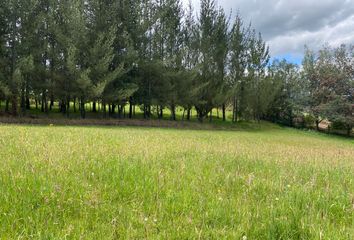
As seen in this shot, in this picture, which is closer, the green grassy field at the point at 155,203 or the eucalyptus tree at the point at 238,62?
the green grassy field at the point at 155,203

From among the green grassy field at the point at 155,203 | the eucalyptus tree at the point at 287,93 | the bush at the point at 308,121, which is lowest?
the bush at the point at 308,121

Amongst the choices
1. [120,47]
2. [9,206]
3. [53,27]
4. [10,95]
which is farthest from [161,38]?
[9,206]

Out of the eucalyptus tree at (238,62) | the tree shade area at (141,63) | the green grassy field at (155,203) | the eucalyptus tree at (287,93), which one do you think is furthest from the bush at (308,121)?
the green grassy field at (155,203)

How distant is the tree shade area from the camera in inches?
1216

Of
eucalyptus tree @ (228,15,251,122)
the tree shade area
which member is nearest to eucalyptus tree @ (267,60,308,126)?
the tree shade area

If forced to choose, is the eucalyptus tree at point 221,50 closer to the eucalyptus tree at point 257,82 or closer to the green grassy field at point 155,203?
the eucalyptus tree at point 257,82

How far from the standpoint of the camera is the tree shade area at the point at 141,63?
101ft

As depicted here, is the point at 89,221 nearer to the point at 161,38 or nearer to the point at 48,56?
the point at 48,56

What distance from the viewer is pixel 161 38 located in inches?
1548

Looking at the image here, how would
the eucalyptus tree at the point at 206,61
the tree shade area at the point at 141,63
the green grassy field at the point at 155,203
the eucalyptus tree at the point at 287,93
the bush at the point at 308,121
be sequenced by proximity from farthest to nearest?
the bush at the point at 308,121
the eucalyptus tree at the point at 287,93
the eucalyptus tree at the point at 206,61
the tree shade area at the point at 141,63
the green grassy field at the point at 155,203

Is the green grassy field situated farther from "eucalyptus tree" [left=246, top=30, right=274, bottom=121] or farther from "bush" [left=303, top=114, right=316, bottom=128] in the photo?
"bush" [left=303, top=114, right=316, bottom=128]

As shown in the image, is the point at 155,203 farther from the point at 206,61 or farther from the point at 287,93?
the point at 287,93

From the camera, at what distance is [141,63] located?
37188 mm

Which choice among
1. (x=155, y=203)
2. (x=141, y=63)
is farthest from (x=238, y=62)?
(x=155, y=203)
